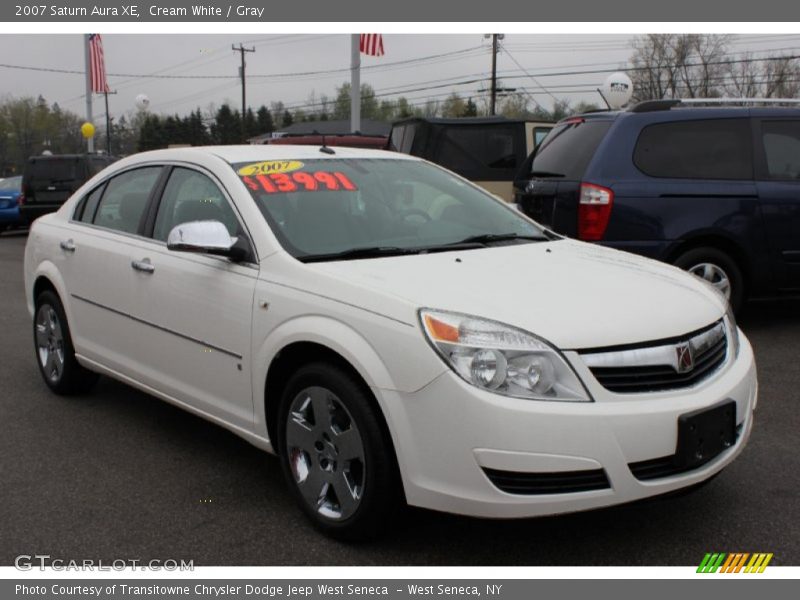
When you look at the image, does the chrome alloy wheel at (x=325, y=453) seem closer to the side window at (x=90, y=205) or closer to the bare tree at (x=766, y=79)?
the side window at (x=90, y=205)

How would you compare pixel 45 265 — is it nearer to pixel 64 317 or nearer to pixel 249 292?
pixel 64 317

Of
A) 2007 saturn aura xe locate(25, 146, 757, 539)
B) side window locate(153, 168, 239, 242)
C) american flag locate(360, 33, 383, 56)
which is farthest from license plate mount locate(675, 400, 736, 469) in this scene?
american flag locate(360, 33, 383, 56)

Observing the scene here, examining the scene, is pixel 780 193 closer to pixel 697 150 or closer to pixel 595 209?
pixel 697 150

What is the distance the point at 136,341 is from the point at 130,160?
123cm

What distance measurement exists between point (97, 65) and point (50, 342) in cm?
2522

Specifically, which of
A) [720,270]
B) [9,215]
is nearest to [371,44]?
[9,215]

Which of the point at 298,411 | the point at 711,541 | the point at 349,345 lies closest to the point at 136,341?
the point at 298,411

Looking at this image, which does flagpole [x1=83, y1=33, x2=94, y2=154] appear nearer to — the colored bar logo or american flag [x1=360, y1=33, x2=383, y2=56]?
american flag [x1=360, y1=33, x2=383, y2=56]

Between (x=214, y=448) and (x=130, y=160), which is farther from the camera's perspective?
(x=130, y=160)

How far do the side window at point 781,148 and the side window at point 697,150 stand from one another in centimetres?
16

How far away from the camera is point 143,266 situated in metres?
4.58

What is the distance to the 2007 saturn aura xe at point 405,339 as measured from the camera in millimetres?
3016

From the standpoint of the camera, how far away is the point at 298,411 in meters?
3.62

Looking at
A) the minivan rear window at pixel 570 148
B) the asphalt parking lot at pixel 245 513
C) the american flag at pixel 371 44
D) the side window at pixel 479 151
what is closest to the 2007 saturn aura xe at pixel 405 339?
the asphalt parking lot at pixel 245 513
